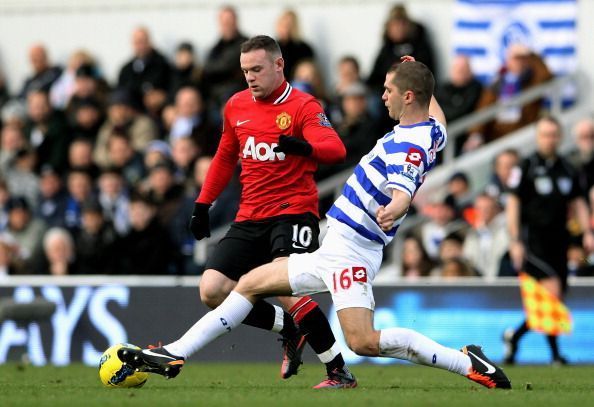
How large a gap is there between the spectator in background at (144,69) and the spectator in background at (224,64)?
2.65 feet

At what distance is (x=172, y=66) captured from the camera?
19.0 metres

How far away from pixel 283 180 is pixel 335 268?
118cm

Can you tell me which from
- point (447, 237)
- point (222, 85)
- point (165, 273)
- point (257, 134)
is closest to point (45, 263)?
point (165, 273)

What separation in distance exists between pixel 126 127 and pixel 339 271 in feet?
32.6

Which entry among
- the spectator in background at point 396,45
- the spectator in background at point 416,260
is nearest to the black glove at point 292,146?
the spectator in background at point 416,260

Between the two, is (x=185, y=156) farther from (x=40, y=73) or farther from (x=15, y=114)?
(x=40, y=73)

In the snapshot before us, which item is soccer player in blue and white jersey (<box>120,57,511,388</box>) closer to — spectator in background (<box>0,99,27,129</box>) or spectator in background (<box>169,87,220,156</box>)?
spectator in background (<box>169,87,220,156</box>)

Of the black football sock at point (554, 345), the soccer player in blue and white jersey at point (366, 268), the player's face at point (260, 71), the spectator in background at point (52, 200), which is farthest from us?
the spectator in background at point (52, 200)

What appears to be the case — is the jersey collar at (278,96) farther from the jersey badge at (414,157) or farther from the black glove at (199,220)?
the jersey badge at (414,157)

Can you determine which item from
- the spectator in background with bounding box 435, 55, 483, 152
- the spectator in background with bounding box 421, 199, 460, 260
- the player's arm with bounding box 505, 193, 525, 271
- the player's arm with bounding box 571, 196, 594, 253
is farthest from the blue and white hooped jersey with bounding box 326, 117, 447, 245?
the spectator in background with bounding box 435, 55, 483, 152

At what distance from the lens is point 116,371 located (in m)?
8.83

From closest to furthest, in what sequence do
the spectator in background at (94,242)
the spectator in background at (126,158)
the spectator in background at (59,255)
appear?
the spectator in background at (94,242) → the spectator in background at (59,255) → the spectator in background at (126,158)

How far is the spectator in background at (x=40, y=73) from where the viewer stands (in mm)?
19547

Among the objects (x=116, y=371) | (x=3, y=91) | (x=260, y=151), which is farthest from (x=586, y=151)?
(x=3, y=91)
